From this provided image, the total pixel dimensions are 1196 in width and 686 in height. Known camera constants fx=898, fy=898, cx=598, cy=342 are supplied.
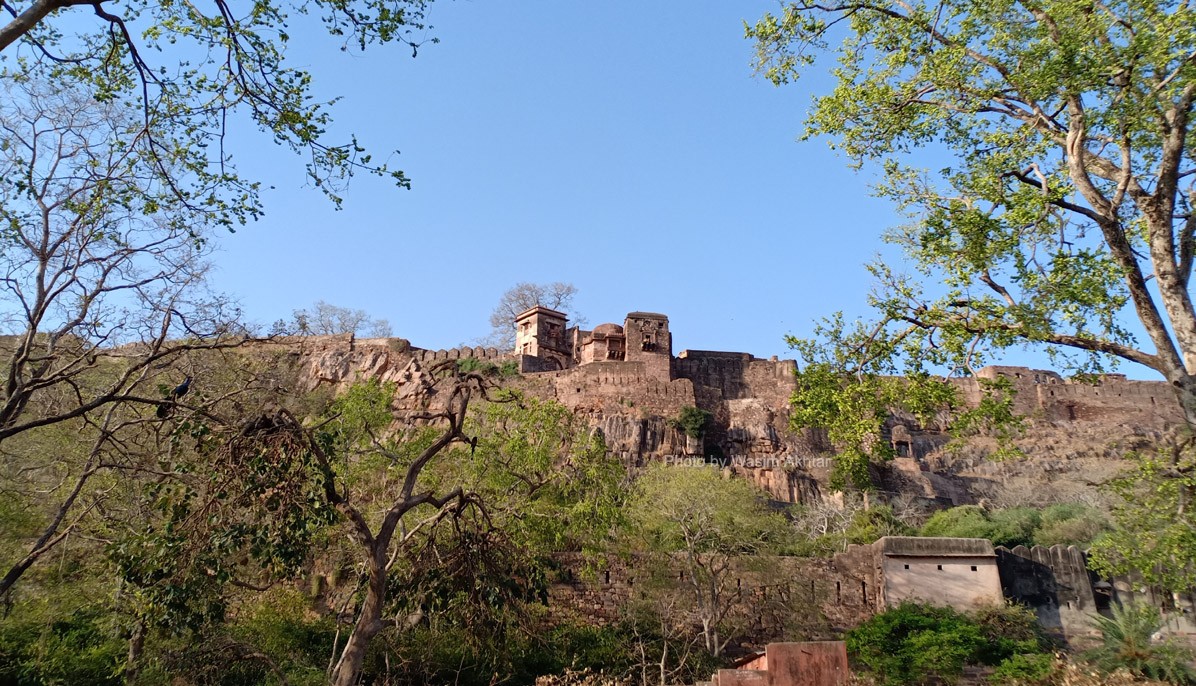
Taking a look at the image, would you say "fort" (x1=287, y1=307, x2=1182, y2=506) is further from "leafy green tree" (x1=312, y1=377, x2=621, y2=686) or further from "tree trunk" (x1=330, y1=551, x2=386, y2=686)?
"tree trunk" (x1=330, y1=551, x2=386, y2=686)

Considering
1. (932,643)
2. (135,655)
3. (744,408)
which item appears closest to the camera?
(135,655)

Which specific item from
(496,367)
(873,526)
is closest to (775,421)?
(873,526)

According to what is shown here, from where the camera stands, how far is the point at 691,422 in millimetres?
38250

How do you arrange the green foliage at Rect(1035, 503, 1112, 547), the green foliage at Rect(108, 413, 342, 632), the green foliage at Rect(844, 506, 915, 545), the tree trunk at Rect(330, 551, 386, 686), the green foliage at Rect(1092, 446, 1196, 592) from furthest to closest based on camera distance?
the green foliage at Rect(844, 506, 915, 545), the green foliage at Rect(1035, 503, 1112, 547), the green foliage at Rect(1092, 446, 1196, 592), the tree trunk at Rect(330, 551, 386, 686), the green foliage at Rect(108, 413, 342, 632)

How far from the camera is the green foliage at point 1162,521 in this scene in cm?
909

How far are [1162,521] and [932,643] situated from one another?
6.96m

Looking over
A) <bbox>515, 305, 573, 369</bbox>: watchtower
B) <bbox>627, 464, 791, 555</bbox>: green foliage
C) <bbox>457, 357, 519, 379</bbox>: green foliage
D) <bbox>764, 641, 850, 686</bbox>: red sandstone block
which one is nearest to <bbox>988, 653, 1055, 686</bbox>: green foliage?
<bbox>627, 464, 791, 555</bbox>: green foliage

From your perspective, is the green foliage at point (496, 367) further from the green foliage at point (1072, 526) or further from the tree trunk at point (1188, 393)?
the tree trunk at point (1188, 393)

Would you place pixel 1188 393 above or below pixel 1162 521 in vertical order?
above

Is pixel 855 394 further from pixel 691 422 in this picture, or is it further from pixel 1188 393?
pixel 691 422

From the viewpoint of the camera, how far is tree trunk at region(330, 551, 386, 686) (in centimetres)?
870

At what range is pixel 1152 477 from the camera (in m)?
9.64

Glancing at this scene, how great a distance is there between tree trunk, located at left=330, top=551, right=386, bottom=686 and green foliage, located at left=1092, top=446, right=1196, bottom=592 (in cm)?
785

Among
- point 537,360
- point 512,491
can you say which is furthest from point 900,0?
point 537,360
